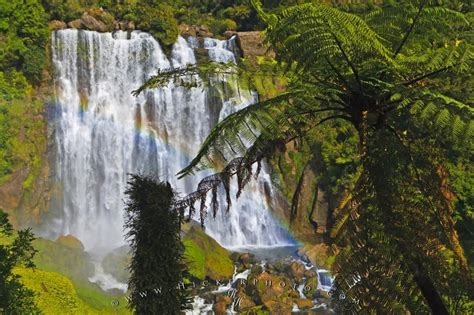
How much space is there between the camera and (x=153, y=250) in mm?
3156

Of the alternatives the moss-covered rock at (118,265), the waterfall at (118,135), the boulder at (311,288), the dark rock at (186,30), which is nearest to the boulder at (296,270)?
the boulder at (311,288)

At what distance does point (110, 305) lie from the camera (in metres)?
8.80

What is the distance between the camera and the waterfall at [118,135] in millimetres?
16469

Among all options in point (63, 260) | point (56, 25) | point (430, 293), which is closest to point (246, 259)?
point (63, 260)

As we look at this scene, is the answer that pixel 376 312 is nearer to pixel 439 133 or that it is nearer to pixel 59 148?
pixel 439 133

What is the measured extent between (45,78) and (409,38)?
16.4 meters

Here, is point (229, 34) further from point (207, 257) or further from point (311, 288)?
point (311, 288)

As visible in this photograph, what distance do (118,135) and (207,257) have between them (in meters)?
6.63

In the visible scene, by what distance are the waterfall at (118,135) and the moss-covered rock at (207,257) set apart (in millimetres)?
3050

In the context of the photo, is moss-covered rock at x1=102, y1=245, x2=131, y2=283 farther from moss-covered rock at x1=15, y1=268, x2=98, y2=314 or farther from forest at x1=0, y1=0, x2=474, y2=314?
moss-covered rock at x1=15, y1=268, x2=98, y2=314

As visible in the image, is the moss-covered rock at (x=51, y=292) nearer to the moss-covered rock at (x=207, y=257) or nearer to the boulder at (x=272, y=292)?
the boulder at (x=272, y=292)

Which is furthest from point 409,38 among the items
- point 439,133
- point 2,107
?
point 2,107

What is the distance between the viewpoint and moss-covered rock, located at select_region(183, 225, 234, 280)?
11.9 m

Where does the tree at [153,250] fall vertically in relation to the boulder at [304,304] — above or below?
above
